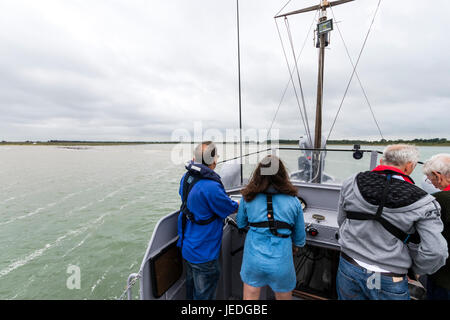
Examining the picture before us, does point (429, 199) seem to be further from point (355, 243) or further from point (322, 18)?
point (322, 18)

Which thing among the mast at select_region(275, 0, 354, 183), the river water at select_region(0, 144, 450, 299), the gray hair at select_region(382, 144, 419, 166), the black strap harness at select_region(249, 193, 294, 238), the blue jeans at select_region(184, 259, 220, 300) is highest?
the mast at select_region(275, 0, 354, 183)

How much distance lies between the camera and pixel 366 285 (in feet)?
4.75

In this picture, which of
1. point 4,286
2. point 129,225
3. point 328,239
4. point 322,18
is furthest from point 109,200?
point 322,18

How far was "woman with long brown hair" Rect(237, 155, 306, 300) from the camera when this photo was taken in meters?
1.59

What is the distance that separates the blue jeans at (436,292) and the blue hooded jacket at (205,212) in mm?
1818

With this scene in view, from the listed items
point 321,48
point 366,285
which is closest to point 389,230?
point 366,285

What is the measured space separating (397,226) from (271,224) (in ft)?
2.69

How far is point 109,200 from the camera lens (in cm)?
1130

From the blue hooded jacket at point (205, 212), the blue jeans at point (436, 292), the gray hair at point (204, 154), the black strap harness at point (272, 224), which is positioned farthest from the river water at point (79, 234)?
the blue jeans at point (436, 292)

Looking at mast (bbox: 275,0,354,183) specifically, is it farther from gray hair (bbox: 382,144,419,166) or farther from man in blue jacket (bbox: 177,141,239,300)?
man in blue jacket (bbox: 177,141,239,300)

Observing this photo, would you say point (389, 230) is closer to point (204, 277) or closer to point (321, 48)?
point (204, 277)

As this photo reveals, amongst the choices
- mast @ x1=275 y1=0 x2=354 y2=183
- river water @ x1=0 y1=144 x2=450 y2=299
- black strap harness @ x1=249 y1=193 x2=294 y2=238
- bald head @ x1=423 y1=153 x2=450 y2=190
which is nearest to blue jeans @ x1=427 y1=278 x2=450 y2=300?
bald head @ x1=423 y1=153 x2=450 y2=190

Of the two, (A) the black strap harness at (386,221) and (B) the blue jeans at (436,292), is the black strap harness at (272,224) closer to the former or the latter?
(A) the black strap harness at (386,221)

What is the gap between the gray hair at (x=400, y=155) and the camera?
1.44 meters
